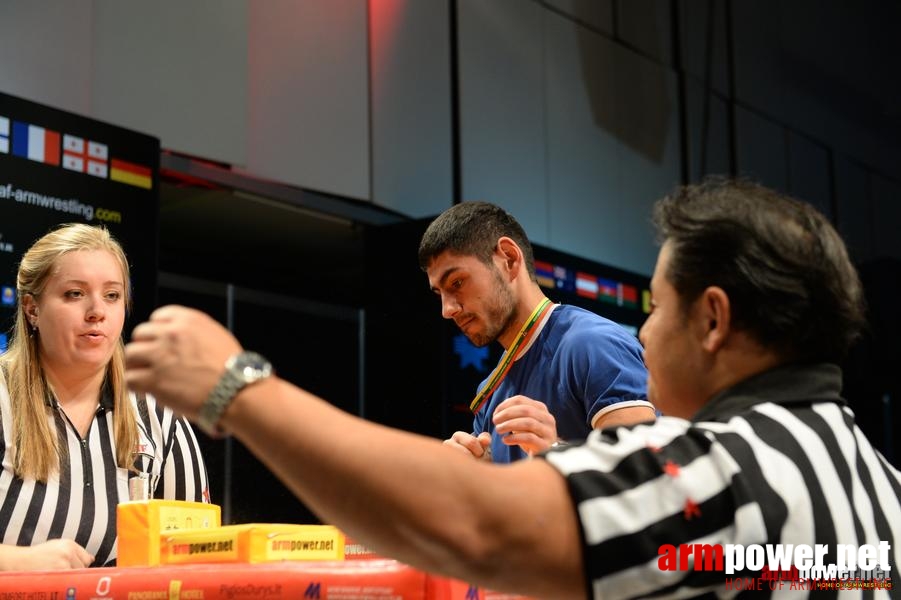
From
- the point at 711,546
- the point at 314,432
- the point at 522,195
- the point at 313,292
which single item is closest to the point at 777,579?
the point at 711,546

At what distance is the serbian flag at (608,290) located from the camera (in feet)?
18.0

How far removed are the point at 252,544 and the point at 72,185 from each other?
2.32 metres

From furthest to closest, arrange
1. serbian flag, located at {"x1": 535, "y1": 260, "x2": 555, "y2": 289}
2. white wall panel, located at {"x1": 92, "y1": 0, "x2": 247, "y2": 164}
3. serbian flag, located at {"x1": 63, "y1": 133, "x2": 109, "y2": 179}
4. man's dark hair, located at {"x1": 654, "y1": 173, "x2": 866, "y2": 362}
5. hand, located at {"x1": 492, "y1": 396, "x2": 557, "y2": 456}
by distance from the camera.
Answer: serbian flag, located at {"x1": 535, "y1": 260, "x2": 555, "y2": 289} < white wall panel, located at {"x1": 92, "y1": 0, "x2": 247, "y2": 164} < serbian flag, located at {"x1": 63, "y1": 133, "x2": 109, "y2": 179} < hand, located at {"x1": 492, "y1": 396, "x2": 557, "y2": 456} < man's dark hair, located at {"x1": 654, "y1": 173, "x2": 866, "y2": 362}

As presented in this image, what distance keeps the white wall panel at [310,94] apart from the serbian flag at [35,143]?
4.57 ft

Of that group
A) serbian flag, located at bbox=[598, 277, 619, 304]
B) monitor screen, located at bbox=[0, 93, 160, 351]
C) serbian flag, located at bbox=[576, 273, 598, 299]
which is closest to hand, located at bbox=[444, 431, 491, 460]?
monitor screen, located at bbox=[0, 93, 160, 351]

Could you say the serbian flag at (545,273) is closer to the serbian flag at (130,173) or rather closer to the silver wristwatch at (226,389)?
the serbian flag at (130,173)

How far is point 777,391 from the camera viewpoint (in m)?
0.95

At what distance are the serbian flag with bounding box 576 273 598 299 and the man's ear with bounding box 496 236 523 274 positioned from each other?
2.75 m

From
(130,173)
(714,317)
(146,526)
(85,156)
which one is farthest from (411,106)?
(714,317)

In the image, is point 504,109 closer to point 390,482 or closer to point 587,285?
point 587,285

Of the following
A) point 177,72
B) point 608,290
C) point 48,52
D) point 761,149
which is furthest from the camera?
point 761,149

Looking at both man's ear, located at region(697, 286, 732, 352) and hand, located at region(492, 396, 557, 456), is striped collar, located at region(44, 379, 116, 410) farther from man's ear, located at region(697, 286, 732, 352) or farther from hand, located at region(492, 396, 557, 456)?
man's ear, located at region(697, 286, 732, 352)

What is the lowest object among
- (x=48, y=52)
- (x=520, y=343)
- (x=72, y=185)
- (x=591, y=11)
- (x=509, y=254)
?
(x=520, y=343)

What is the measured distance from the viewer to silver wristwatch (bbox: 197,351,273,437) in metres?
0.81
